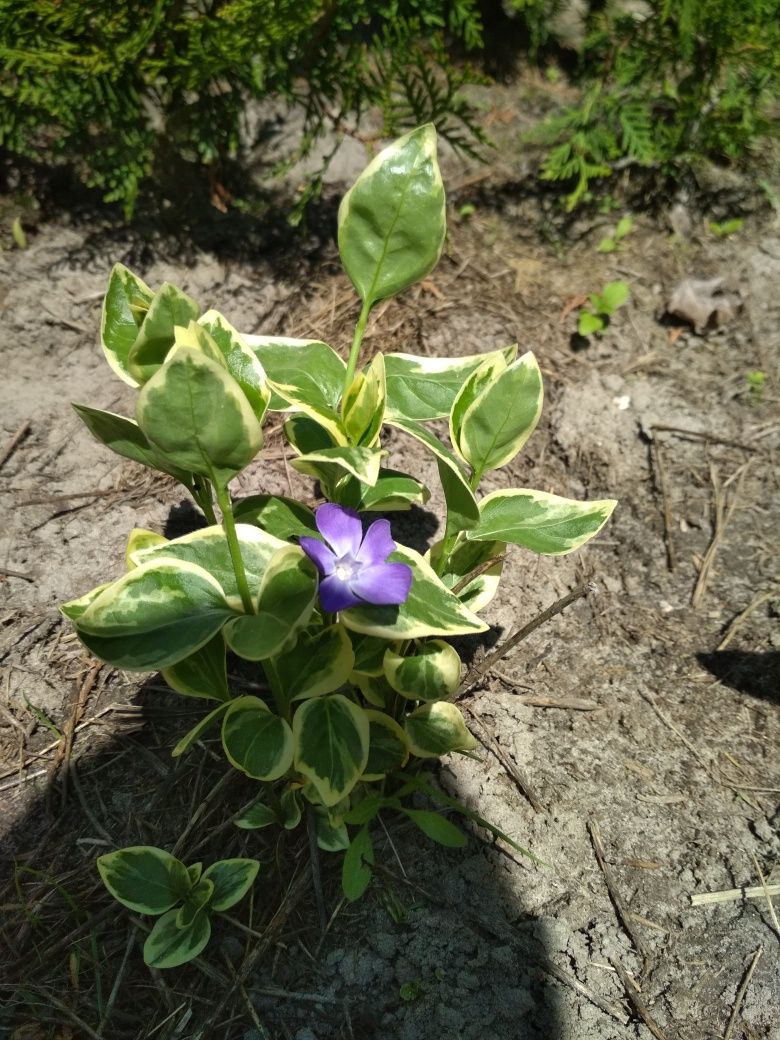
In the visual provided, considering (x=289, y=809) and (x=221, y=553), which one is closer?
(x=221, y=553)

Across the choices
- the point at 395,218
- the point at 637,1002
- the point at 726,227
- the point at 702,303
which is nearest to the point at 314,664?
the point at 395,218

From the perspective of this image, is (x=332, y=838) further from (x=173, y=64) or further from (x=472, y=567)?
(x=173, y=64)

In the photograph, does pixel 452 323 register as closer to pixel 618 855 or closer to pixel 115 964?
pixel 618 855

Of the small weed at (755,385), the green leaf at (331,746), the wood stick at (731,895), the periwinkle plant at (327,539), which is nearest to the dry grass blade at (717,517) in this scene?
the small weed at (755,385)

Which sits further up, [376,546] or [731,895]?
[376,546]

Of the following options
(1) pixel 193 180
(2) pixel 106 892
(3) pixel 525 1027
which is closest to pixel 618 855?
(3) pixel 525 1027

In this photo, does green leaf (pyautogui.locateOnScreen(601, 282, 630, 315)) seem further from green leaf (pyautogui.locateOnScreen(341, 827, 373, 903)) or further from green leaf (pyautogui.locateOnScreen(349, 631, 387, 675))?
green leaf (pyautogui.locateOnScreen(341, 827, 373, 903))
